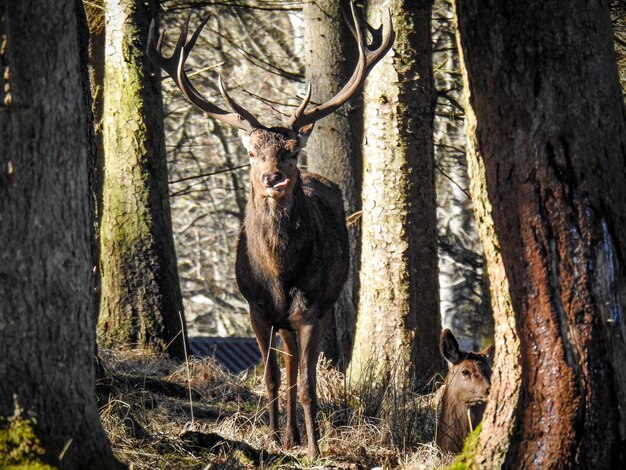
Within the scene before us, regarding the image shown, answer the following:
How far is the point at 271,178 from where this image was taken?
823 cm

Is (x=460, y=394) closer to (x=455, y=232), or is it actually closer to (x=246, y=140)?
(x=246, y=140)

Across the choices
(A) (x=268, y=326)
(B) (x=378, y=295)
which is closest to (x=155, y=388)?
(A) (x=268, y=326)

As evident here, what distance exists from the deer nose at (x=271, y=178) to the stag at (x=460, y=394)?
1.65 metres

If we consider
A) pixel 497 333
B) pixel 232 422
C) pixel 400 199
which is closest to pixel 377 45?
pixel 400 199

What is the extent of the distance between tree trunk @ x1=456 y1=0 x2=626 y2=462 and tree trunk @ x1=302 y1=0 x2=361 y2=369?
6770 mm

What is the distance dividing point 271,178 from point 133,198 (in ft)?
9.64

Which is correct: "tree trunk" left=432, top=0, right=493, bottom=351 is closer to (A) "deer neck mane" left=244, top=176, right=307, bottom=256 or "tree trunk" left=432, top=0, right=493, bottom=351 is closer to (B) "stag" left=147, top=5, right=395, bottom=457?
(B) "stag" left=147, top=5, right=395, bottom=457

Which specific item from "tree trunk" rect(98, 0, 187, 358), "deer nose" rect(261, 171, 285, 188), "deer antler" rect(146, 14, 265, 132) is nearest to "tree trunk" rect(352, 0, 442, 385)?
"deer antler" rect(146, 14, 265, 132)

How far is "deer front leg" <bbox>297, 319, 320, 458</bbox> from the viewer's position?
317 inches

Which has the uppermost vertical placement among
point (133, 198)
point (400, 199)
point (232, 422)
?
point (133, 198)

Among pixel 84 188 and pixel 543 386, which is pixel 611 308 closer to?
pixel 543 386

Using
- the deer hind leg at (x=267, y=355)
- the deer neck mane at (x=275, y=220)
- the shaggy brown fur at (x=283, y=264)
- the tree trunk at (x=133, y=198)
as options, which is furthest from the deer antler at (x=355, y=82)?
the tree trunk at (x=133, y=198)

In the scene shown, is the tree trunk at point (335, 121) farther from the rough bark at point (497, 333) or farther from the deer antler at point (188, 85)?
the rough bark at point (497, 333)

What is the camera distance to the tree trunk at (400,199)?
9.73m
